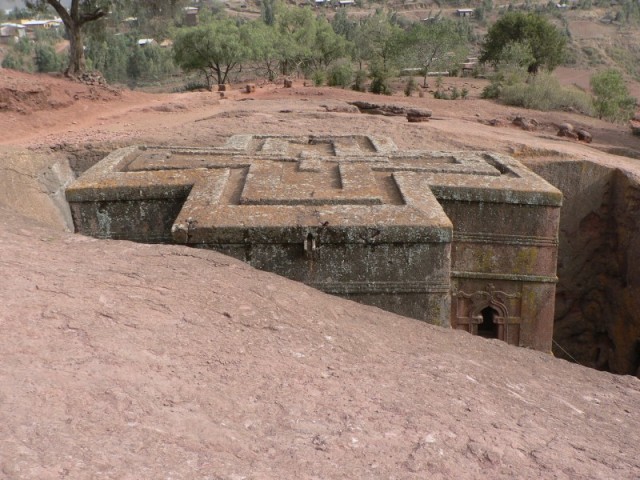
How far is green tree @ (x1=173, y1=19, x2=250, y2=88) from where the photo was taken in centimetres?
2497

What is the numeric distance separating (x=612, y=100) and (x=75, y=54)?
55.7ft

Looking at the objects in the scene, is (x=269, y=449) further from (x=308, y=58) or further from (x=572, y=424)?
(x=308, y=58)

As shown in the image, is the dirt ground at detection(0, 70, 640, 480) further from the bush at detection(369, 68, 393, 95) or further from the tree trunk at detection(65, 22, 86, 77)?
the bush at detection(369, 68, 393, 95)

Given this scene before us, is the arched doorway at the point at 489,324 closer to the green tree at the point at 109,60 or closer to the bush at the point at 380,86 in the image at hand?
the bush at the point at 380,86

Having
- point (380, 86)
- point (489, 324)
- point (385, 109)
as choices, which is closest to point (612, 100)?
Answer: point (380, 86)

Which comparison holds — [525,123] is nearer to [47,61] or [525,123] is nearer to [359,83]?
[359,83]

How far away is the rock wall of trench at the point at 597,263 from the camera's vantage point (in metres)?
9.34

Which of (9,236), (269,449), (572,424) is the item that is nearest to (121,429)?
(269,449)

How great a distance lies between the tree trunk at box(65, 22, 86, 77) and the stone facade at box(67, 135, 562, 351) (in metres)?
12.3

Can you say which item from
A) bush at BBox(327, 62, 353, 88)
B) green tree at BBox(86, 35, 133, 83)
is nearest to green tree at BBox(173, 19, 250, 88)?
bush at BBox(327, 62, 353, 88)

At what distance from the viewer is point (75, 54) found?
1827 centimetres

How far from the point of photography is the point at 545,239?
245 inches

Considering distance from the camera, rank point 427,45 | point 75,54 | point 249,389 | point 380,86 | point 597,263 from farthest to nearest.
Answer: point 427,45 < point 380,86 < point 75,54 < point 597,263 < point 249,389

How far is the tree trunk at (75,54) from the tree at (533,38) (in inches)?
760
